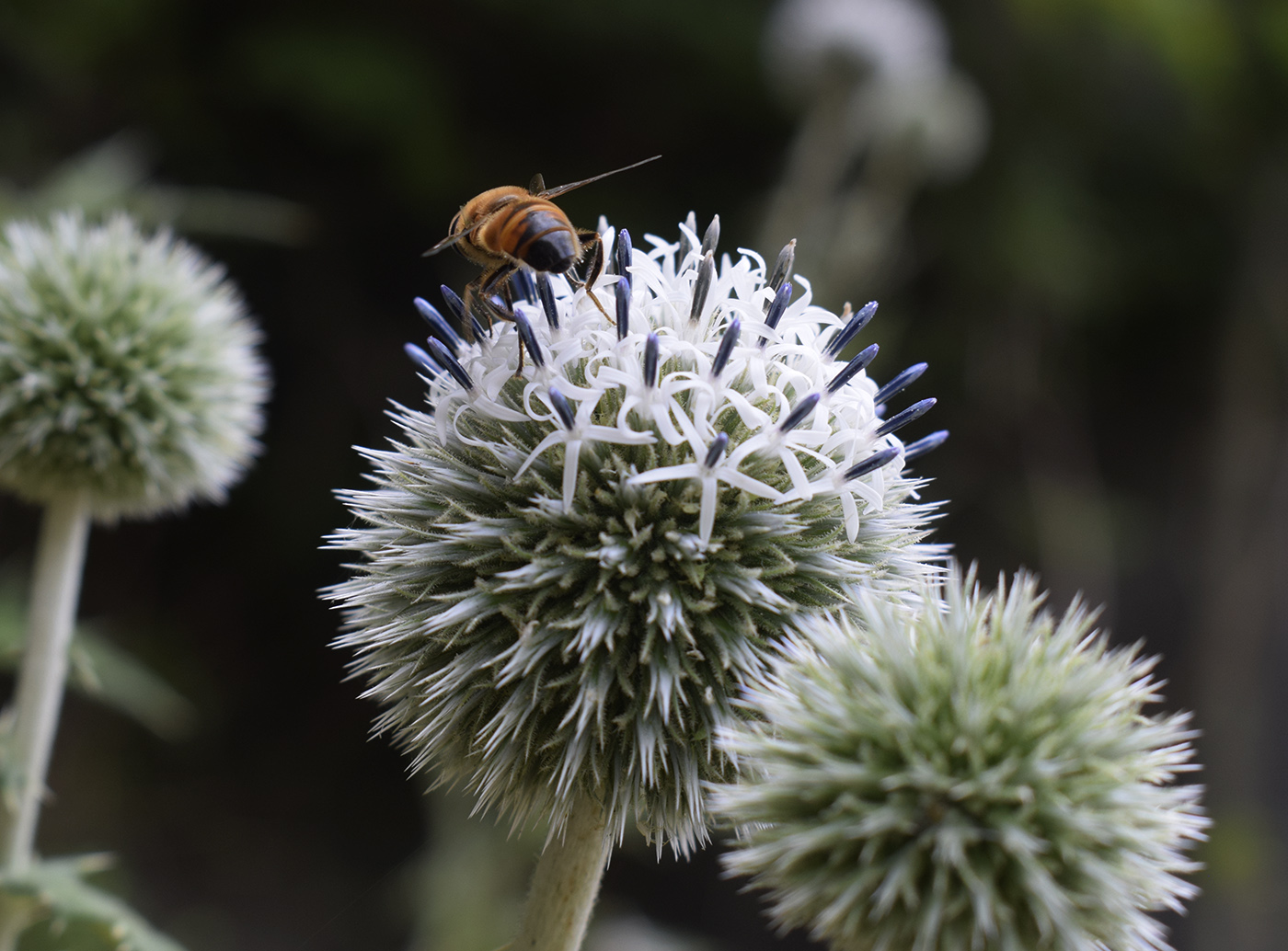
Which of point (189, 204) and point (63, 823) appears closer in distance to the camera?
point (189, 204)

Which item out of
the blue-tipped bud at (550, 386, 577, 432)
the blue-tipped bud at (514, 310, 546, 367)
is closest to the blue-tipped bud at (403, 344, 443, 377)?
the blue-tipped bud at (514, 310, 546, 367)

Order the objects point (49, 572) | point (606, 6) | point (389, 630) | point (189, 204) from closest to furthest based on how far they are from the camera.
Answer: point (389, 630) < point (49, 572) < point (189, 204) < point (606, 6)

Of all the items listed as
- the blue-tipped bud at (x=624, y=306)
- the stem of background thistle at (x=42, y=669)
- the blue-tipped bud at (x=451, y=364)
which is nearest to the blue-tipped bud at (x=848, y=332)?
the blue-tipped bud at (x=624, y=306)

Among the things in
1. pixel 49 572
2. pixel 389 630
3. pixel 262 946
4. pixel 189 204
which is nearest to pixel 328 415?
pixel 262 946

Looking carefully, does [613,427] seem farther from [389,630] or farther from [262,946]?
[262,946]

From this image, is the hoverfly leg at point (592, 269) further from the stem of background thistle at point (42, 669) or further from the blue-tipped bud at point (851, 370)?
the stem of background thistle at point (42, 669)

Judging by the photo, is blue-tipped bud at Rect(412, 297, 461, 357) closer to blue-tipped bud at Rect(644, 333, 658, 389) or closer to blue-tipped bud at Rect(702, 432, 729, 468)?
blue-tipped bud at Rect(644, 333, 658, 389)
